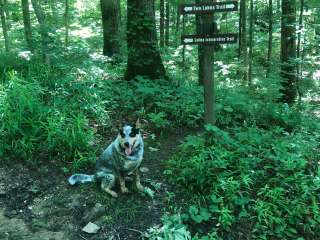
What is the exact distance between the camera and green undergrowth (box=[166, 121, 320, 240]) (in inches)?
193

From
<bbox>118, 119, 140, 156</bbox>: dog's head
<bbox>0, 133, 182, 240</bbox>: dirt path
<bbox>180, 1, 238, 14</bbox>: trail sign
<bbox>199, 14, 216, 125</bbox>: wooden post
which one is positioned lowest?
<bbox>0, 133, 182, 240</bbox>: dirt path

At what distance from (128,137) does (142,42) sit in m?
4.71

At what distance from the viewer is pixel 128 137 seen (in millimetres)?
4953

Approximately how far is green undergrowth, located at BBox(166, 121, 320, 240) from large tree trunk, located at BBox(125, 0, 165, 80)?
11.4 feet

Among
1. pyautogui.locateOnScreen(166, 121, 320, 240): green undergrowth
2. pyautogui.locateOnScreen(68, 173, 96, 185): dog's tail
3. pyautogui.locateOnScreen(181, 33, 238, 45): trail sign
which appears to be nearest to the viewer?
pyautogui.locateOnScreen(166, 121, 320, 240): green undergrowth

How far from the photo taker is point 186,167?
575 centimetres

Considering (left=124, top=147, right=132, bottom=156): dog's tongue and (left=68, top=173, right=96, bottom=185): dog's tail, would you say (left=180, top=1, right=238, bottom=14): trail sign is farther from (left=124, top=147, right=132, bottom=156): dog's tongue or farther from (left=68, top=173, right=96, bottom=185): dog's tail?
(left=68, top=173, right=96, bottom=185): dog's tail

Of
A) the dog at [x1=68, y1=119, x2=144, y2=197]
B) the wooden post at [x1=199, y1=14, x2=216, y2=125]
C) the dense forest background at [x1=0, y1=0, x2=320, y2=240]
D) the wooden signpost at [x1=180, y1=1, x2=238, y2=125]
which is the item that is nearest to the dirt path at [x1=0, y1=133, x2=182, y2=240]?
the dense forest background at [x1=0, y1=0, x2=320, y2=240]

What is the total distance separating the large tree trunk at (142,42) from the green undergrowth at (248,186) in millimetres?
3488

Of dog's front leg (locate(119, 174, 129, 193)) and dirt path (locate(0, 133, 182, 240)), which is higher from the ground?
dog's front leg (locate(119, 174, 129, 193))

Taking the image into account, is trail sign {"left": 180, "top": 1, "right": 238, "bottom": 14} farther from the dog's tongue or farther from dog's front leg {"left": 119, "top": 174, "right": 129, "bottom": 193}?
dog's front leg {"left": 119, "top": 174, "right": 129, "bottom": 193}

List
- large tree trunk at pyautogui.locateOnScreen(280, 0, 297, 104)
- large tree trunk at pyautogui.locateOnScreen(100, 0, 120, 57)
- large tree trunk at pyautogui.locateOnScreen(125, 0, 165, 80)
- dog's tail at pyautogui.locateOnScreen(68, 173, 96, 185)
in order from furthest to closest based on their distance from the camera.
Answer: large tree trunk at pyautogui.locateOnScreen(100, 0, 120, 57) < large tree trunk at pyautogui.locateOnScreen(280, 0, 297, 104) < large tree trunk at pyautogui.locateOnScreen(125, 0, 165, 80) < dog's tail at pyautogui.locateOnScreen(68, 173, 96, 185)

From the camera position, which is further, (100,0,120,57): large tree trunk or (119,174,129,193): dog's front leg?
(100,0,120,57): large tree trunk

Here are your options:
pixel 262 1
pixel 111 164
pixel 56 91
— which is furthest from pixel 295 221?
pixel 262 1
